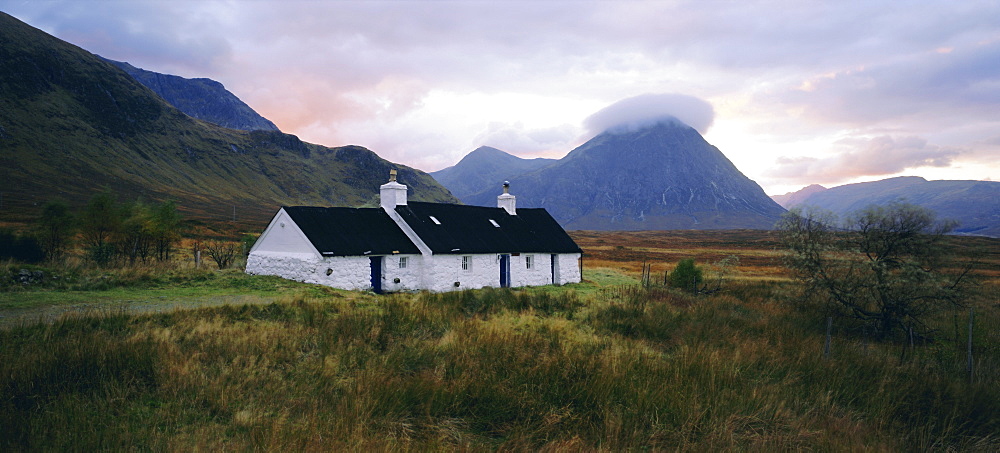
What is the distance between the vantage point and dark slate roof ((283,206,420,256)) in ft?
75.7

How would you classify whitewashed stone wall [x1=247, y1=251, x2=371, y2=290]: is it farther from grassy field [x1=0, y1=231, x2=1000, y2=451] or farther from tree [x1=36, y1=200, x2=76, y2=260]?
tree [x1=36, y1=200, x2=76, y2=260]

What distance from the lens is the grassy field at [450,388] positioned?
225 inches

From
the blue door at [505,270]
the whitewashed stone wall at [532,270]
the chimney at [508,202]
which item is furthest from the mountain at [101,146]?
the whitewashed stone wall at [532,270]

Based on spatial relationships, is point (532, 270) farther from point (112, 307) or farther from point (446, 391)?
point (446, 391)

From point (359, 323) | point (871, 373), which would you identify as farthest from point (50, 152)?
point (871, 373)

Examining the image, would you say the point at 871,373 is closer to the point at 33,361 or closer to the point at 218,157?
the point at 33,361

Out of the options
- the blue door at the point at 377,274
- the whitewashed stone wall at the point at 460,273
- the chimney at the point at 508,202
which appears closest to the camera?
the blue door at the point at 377,274

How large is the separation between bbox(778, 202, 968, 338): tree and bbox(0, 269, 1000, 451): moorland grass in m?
3.74

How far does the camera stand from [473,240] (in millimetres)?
27391

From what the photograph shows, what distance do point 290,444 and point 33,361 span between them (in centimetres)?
486

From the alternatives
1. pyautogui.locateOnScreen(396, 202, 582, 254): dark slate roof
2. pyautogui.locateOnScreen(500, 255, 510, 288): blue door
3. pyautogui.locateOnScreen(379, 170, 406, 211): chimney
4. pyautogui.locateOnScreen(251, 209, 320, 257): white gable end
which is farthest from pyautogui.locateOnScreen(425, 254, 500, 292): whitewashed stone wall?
pyautogui.locateOnScreen(251, 209, 320, 257): white gable end

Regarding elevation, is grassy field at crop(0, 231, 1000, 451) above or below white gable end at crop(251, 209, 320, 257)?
below

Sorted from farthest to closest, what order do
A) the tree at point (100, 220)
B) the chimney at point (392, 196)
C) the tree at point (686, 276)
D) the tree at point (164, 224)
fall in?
the chimney at point (392, 196), the tree at point (164, 224), the tree at point (686, 276), the tree at point (100, 220)

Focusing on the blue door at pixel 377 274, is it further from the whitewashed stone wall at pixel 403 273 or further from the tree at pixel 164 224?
the tree at pixel 164 224
